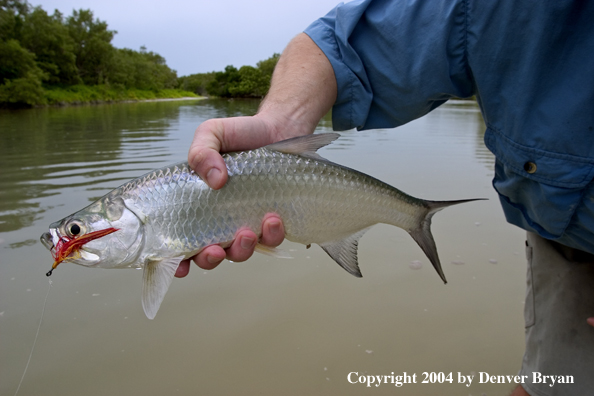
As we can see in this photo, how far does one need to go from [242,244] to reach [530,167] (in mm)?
1418

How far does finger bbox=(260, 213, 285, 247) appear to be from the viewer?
78.4 inches

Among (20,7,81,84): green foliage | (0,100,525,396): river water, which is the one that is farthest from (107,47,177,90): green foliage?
(0,100,525,396): river water

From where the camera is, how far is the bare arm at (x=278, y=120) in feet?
6.56

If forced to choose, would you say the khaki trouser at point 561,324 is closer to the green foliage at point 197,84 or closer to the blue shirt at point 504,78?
the blue shirt at point 504,78

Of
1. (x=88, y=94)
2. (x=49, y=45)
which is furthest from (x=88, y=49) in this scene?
(x=88, y=94)

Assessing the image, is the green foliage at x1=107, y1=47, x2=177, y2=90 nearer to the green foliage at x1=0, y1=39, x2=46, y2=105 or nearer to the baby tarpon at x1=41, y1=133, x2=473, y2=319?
the green foliage at x1=0, y1=39, x2=46, y2=105

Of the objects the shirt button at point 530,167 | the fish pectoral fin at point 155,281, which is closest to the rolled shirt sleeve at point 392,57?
the shirt button at point 530,167

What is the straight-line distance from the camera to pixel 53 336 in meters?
3.43

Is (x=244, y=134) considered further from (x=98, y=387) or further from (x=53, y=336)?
(x=53, y=336)

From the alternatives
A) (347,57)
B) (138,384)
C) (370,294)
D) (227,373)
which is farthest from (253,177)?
(370,294)

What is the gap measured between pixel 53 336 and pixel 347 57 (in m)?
3.48

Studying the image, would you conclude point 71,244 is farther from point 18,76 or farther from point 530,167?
point 18,76

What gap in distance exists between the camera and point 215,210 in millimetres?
1939

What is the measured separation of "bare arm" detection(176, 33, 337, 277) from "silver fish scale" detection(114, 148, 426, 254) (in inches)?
3.1
